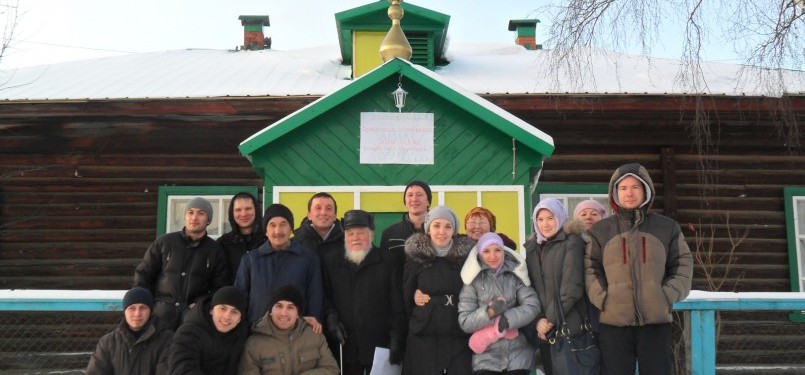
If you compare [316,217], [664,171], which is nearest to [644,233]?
[316,217]

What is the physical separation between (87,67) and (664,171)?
8353 millimetres

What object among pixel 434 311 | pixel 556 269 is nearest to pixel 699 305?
pixel 556 269

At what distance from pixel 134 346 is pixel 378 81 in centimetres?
286

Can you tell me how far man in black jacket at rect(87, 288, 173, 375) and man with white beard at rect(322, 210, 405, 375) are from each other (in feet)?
3.10

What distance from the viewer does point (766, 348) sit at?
7746mm

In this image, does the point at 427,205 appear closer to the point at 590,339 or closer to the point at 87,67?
the point at 590,339

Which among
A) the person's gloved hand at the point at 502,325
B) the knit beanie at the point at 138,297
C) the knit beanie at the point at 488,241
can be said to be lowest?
the person's gloved hand at the point at 502,325

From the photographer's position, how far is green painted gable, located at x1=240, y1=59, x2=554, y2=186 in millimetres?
5328

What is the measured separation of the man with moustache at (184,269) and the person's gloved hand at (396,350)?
1.10 meters

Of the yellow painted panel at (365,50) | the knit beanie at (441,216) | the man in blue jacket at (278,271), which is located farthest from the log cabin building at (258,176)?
the knit beanie at (441,216)

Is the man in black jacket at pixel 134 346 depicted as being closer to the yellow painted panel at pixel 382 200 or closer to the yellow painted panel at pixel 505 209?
the yellow painted panel at pixel 382 200

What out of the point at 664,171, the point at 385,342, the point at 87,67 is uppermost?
the point at 87,67

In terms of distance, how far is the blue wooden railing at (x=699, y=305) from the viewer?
3.98 m

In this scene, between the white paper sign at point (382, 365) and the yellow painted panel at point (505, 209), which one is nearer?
the white paper sign at point (382, 365)
